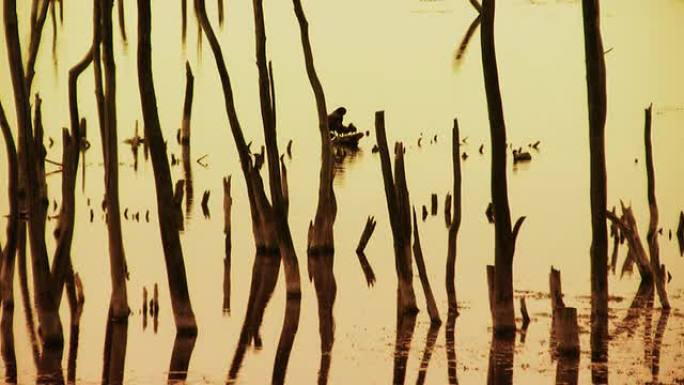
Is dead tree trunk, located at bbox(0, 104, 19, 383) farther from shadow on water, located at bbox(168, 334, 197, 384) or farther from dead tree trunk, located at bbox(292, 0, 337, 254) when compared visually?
dead tree trunk, located at bbox(292, 0, 337, 254)

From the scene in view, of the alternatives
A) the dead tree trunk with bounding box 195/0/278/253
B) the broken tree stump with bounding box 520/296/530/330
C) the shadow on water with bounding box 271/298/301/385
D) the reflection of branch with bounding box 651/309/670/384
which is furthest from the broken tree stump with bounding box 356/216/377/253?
the reflection of branch with bounding box 651/309/670/384

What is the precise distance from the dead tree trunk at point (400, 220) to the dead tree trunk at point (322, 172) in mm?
1210

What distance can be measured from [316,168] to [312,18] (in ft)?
56.7

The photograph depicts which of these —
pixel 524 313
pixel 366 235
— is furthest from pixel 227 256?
pixel 524 313

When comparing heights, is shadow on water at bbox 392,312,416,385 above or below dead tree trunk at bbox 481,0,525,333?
below

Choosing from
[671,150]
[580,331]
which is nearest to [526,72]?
[671,150]

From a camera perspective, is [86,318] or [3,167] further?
[3,167]

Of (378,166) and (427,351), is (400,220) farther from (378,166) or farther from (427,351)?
(378,166)

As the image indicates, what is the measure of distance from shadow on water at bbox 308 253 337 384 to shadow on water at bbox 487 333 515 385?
1.04 meters

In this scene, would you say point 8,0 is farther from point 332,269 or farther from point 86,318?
point 332,269

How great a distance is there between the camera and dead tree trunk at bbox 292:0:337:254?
13922mm

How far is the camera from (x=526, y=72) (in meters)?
30.7

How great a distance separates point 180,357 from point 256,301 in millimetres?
2165

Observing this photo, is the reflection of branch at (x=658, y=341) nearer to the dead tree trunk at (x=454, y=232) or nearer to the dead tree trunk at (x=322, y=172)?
the dead tree trunk at (x=454, y=232)
